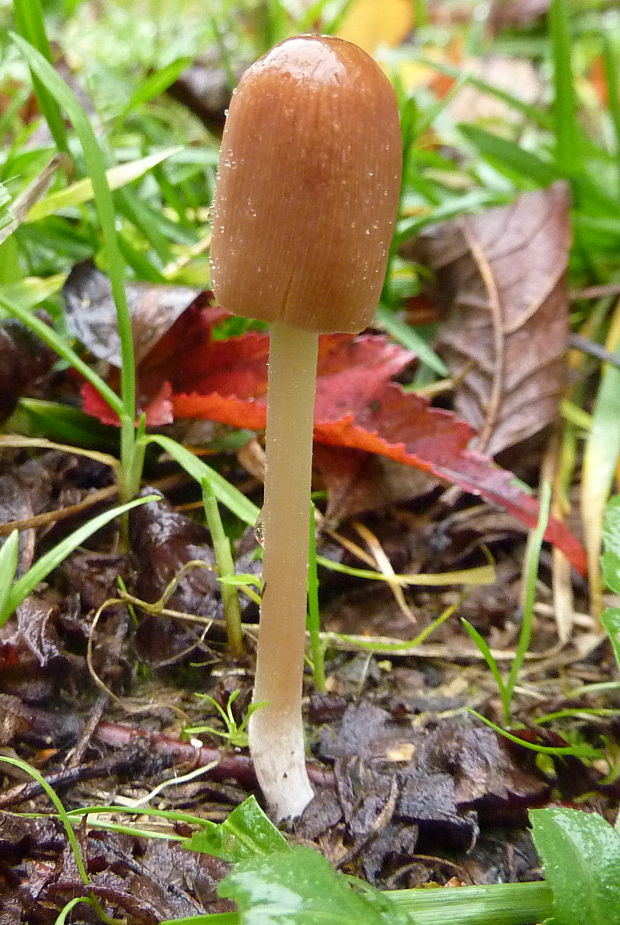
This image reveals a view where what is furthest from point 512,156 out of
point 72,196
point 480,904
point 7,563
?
point 480,904

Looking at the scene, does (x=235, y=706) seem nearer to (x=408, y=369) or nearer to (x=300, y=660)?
(x=300, y=660)

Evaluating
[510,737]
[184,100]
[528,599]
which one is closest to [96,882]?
[510,737]

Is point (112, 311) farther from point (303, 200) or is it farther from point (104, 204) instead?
point (303, 200)

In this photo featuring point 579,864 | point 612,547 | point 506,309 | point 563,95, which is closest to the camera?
point 579,864

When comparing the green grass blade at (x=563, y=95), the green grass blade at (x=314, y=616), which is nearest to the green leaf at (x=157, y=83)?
the green grass blade at (x=563, y=95)

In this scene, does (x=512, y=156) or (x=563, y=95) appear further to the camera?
(x=512, y=156)

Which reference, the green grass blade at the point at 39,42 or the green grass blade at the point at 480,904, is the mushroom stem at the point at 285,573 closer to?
the green grass blade at the point at 480,904
